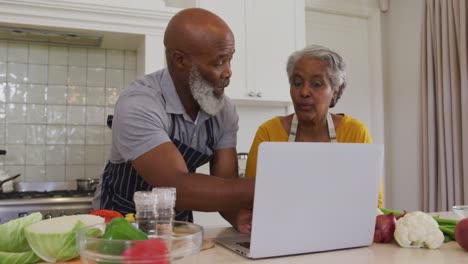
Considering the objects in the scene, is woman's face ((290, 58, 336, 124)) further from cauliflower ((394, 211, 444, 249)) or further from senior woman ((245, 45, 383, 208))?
cauliflower ((394, 211, 444, 249))

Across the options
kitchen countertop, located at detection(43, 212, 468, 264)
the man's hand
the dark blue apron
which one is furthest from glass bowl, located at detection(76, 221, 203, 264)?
the dark blue apron

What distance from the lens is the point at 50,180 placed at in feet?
8.10

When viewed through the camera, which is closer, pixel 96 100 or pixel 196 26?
pixel 196 26

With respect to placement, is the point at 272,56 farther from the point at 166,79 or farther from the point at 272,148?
the point at 272,148

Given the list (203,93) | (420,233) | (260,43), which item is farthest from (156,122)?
(260,43)

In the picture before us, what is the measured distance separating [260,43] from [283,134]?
1154mm

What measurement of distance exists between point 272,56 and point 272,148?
6.43ft

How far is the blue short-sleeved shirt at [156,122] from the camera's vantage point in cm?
109

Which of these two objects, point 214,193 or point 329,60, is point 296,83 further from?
point 214,193

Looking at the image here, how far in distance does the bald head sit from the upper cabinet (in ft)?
4.24

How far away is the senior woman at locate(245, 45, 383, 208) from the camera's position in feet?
4.73

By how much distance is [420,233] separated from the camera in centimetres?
86

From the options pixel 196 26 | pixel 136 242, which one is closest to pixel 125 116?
pixel 196 26

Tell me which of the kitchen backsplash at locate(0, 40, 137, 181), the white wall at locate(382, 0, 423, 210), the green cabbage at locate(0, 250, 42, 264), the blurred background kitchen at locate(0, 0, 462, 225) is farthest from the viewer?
the white wall at locate(382, 0, 423, 210)
